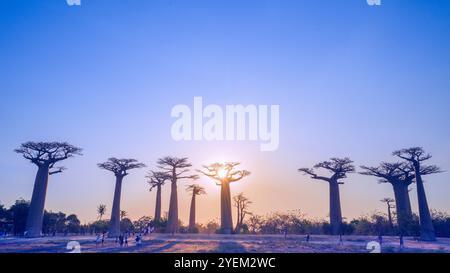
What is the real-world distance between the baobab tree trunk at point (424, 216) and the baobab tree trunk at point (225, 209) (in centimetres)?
1854

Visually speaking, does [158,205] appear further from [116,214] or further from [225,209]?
[116,214]

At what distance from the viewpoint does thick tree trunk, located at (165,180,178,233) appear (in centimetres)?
3761

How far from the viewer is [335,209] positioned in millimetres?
36562

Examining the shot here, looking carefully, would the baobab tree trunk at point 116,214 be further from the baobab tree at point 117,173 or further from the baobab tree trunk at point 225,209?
the baobab tree trunk at point 225,209

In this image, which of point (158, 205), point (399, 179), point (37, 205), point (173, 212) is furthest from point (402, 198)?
point (37, 205)

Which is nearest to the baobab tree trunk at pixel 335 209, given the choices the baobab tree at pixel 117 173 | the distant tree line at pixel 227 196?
the distant tree line at pixel 227 196

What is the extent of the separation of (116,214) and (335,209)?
74.4ft

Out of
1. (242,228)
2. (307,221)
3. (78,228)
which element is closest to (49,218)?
(78,228)

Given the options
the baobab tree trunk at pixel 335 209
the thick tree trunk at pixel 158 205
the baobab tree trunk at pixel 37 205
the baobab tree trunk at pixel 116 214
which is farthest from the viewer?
the thick tree trunk at pixel 158 205

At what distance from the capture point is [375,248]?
39.3 feet

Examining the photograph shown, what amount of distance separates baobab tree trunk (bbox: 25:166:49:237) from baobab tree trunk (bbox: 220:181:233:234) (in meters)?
17.9

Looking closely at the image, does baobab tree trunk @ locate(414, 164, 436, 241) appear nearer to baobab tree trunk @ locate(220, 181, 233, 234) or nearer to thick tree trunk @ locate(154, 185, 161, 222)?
baobab tree trunk @ locate(220, 181, 233, 234)

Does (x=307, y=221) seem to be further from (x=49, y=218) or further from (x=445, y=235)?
(x=49, y=218)

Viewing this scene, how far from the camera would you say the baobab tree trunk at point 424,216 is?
83.2 feet
